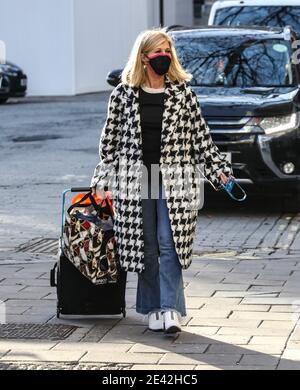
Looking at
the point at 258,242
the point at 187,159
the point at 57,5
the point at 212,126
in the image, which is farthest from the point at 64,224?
the point at 57,5

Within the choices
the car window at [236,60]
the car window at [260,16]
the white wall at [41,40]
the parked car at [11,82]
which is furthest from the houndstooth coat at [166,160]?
the white wall at [41,40]

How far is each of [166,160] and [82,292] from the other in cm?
100

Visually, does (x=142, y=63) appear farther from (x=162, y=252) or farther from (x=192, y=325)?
(x=192, y=325)

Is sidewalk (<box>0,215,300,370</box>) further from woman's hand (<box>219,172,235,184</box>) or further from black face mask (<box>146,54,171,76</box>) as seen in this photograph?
black face mask (<box>146,54,171,76</box>)

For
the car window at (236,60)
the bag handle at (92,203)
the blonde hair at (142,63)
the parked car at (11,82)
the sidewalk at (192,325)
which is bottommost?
the parked car at (11,82)

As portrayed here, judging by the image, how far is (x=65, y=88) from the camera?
3459 cm

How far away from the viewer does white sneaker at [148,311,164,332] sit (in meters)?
7.05

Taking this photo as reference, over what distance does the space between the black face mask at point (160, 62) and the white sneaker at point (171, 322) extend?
1.41 m

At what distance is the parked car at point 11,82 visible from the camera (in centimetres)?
3046

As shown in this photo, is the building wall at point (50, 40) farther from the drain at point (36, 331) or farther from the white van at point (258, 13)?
the drain at point (36, 331)

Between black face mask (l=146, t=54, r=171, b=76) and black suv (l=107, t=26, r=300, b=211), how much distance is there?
5.04 meters

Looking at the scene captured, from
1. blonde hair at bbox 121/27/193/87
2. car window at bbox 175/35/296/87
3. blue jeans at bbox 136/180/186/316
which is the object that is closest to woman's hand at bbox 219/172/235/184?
blue jeans at bbox 136/180/186/316

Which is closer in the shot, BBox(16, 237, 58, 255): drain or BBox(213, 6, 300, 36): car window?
BBox(16, 237, 58, 255): drain
